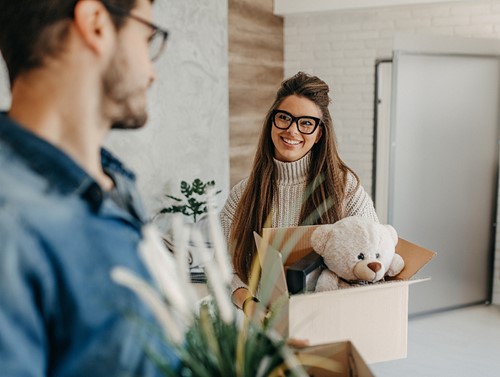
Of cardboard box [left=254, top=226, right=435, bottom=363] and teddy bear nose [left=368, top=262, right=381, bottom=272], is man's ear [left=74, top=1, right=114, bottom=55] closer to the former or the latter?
cardboard box [left=254, top=226, right=435, bottom=363]

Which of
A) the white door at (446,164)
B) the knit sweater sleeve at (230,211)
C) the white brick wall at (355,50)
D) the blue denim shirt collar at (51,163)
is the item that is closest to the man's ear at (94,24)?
the blue denim shirt collar at (51,163)

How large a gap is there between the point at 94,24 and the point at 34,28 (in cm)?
8

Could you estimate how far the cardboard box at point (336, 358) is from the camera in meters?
0.88

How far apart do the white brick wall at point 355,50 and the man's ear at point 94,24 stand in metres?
3.93

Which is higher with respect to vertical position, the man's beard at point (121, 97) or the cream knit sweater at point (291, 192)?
the man's beard at point (121, 97)

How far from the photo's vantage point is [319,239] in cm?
149

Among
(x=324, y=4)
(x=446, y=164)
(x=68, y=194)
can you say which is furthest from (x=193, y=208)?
(x=68, y=194)

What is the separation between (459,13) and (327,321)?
372 cm

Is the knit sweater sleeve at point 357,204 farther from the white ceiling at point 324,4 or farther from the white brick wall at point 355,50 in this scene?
the white brick wall at point 355,50

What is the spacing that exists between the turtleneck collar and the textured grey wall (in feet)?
4.93

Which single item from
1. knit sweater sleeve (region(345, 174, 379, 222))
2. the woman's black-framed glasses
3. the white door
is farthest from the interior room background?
knit sweater sleeve (region(345, 174, 379, 222))

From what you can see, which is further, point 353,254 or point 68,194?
point 353,254

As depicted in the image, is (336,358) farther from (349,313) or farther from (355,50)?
(355,50)

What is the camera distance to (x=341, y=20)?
4637mm
